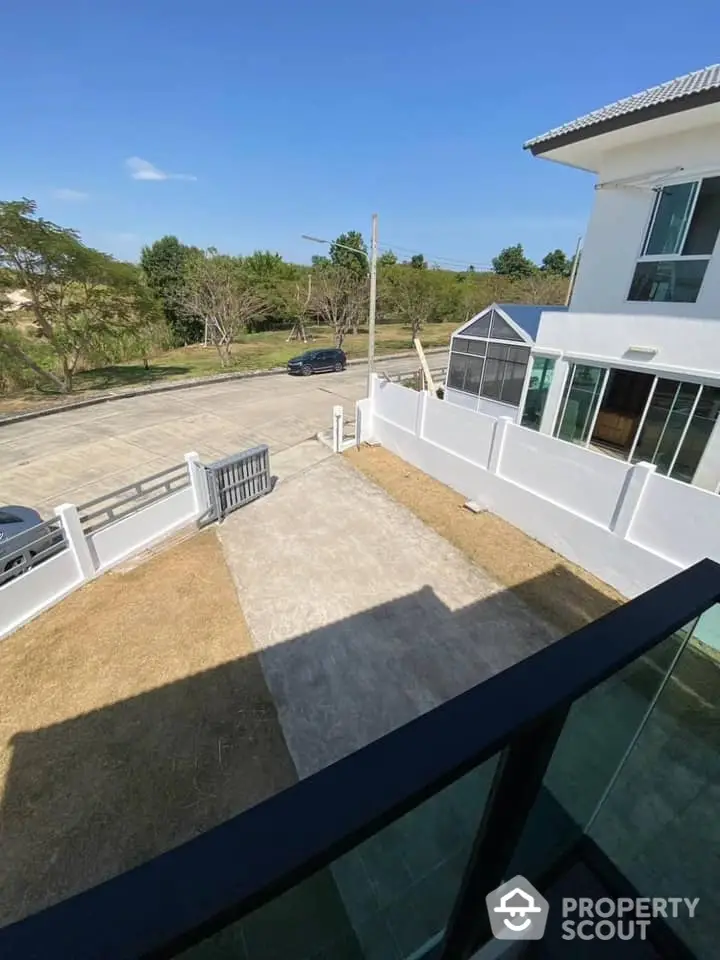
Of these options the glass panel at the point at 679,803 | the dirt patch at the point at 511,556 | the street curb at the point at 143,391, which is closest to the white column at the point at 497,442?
the dirt patch at the point at 511,556

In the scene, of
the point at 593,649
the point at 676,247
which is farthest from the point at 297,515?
the point at 676,247

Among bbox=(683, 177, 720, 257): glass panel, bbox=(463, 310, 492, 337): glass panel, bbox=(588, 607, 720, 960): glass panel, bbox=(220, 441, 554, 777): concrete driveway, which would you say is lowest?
bbox=(220, 441, 554, 777): concrete driveway

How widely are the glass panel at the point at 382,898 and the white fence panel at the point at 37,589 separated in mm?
5959

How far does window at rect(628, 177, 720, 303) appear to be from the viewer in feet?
28.0

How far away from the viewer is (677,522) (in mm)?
5852

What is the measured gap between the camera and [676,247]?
902cm

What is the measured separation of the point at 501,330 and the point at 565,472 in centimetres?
626

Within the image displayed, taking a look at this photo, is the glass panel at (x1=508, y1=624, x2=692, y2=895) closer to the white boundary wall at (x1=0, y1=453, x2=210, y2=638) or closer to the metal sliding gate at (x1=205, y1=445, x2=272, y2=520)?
the white boundary wall at (x1=0, y1=453, x2=210, y2=638)

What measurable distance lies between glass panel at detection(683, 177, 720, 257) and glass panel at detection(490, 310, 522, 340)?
3.81 metres

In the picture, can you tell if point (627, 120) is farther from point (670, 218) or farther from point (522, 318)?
point (522, 318)

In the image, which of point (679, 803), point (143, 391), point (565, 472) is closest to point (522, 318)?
point (565, 472)

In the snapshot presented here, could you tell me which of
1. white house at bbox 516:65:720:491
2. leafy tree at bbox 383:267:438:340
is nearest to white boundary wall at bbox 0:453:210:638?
white house at bbox 516:65:720:491

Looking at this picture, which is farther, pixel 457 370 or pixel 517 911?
pixel 457 370

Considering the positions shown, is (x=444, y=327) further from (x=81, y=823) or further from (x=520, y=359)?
(x=81, y=823)
